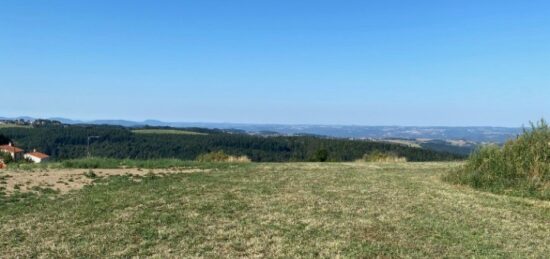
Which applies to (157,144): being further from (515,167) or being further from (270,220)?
(270,220)

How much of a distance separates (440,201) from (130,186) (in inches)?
374

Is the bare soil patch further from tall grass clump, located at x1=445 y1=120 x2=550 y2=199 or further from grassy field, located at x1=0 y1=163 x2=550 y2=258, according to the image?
tall grass clump, located at x1=445 y1=120 x2=550 y2=199

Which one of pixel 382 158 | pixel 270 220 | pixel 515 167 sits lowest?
pixel 382 158

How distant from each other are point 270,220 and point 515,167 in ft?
34.1

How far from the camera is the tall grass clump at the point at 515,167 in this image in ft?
50.7

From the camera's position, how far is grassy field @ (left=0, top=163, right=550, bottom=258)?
8203mm

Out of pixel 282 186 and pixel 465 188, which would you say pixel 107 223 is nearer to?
pixel 282 186

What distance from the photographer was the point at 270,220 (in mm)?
10445

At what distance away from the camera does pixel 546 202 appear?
1352 cm

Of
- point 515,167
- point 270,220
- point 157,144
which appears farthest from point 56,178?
point 157,144

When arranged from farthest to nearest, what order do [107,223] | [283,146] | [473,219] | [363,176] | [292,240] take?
1. [283,146]
2. [363,176]
3. [473,219]
4. [107,223]
5. [292,240]

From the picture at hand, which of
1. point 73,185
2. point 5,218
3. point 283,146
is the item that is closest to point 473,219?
point 5,218

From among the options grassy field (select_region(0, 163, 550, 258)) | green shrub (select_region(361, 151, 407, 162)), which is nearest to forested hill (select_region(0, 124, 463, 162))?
green shrub (select_region(361, 151, 407, 162))

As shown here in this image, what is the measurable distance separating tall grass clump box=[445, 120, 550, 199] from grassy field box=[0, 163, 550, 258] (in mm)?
907
